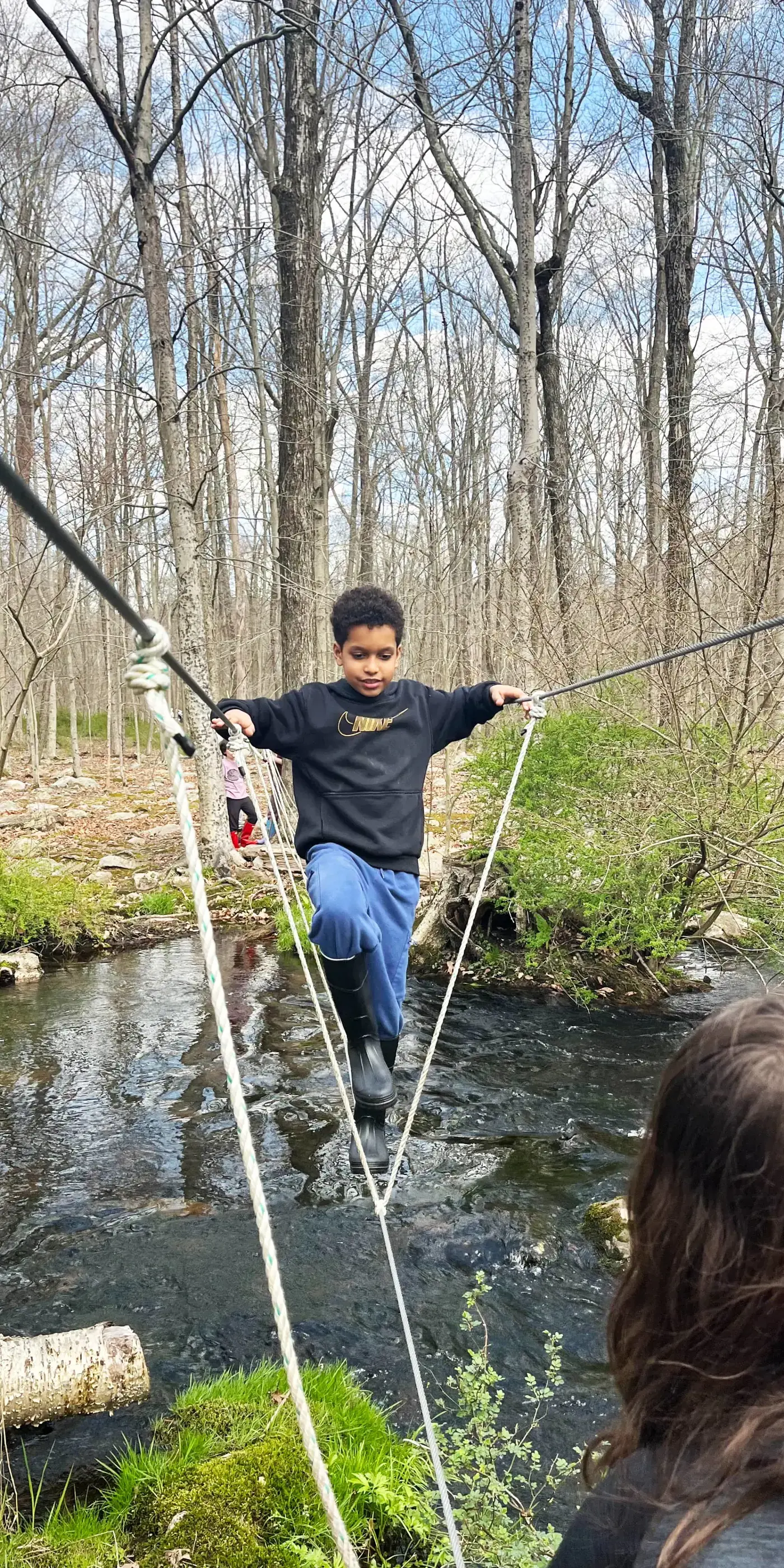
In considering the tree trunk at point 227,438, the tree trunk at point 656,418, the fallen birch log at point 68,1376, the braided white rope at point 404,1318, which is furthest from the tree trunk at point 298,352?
the fallen birch log at point 68,1376

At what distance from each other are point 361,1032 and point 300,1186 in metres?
1.25

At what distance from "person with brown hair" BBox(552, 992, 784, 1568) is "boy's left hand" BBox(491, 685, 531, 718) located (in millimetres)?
2967

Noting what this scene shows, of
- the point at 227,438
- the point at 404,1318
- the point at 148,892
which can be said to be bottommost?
the point at 148,892

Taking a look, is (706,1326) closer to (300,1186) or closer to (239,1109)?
(239,1109)

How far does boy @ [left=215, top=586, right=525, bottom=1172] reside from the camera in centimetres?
329

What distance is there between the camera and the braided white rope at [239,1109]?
976 mm

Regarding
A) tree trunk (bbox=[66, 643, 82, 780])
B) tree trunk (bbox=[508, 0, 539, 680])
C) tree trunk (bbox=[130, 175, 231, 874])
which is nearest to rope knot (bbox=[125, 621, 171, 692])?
tree trunk (bbox=[508, 0, 539, 680])

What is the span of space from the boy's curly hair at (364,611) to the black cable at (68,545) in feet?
6.10

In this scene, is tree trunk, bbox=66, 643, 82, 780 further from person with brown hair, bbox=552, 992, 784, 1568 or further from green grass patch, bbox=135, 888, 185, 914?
person with brown hair, bbox=552, 992, 784, 1568

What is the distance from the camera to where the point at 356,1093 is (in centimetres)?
330

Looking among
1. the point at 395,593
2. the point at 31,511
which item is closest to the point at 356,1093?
the point at 31,511

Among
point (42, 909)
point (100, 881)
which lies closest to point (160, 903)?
point (100, 881)

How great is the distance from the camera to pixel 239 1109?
114cm

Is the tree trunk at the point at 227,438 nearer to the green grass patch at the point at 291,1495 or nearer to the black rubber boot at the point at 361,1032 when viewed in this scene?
the black rubber boot at the point at 361,1032
